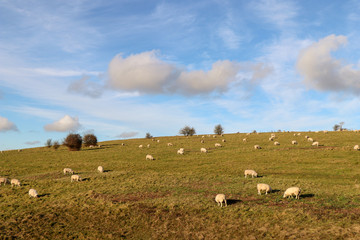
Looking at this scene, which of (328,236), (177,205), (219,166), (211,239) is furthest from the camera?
(219,166)

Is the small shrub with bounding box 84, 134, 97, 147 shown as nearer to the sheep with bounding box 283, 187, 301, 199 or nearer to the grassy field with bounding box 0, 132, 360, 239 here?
the grassy field with bounding box 0, 132, 360, 239

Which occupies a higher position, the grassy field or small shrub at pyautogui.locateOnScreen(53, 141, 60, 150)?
small shrub at pyautogui.locateOnScreen(53, 141, 60, 150)

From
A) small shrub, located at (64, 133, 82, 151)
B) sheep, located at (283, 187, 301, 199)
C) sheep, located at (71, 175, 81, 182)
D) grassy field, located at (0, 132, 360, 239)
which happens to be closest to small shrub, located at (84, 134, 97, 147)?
small shrub, located at (64, 133, 82, 151)

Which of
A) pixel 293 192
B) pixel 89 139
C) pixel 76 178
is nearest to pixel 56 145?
pixel 89 139

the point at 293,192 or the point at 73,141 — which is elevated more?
the point at 73,141

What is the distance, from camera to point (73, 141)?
73.2 metres

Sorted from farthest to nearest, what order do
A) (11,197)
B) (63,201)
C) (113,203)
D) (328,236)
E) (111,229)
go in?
(11,197), (63,201), (113,203), (111,229), (328,236)

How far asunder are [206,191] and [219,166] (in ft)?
48.7

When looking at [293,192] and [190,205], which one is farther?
[293,192]

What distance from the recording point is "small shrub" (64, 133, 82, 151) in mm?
73312

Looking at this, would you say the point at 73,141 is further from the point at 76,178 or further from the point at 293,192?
the point at 293,192

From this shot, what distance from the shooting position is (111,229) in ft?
61.7

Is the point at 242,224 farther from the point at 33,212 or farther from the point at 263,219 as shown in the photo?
the point at 33,212

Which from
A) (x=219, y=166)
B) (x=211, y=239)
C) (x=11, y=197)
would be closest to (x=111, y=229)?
(x=211, y=239)
